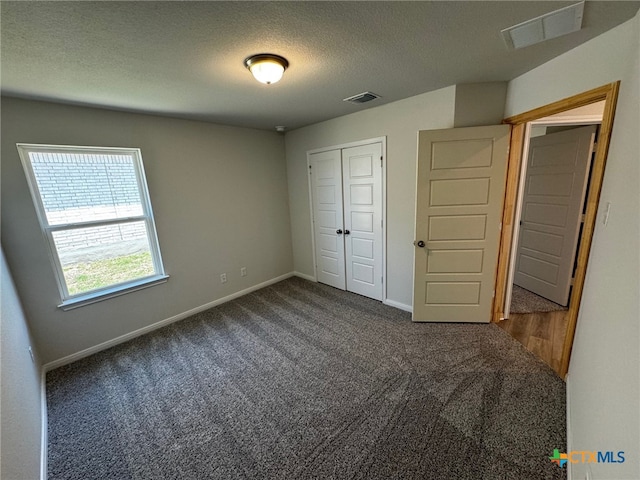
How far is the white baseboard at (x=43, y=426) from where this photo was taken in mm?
1471

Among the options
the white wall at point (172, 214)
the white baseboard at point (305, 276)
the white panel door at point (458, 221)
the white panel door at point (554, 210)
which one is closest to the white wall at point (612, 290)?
the white panel door at point (458, 221)

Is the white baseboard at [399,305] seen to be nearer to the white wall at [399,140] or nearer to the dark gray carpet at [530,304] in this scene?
the white wall at [399,140]

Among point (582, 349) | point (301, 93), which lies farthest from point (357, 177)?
point (582, 349)

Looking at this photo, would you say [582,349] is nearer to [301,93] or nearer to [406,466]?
[406,466]

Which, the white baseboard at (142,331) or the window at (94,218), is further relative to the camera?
the white baseboard at (142,331)

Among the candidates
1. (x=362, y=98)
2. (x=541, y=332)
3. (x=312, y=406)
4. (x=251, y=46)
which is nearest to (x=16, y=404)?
(x=312, y=406)

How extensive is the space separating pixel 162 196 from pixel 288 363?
7.82 ft

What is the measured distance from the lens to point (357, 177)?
3.32 meters

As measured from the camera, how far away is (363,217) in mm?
3385

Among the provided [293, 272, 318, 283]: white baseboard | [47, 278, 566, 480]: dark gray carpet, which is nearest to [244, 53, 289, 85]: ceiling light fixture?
[47, 278, 566, 480]: dark gray carpet

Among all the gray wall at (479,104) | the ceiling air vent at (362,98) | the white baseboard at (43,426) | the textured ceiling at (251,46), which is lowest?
the white baseboard at (43,426)

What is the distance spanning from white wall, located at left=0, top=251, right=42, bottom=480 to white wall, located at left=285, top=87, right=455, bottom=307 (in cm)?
314

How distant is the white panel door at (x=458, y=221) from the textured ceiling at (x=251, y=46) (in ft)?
1.90

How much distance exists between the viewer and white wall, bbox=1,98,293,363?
2174 mm
